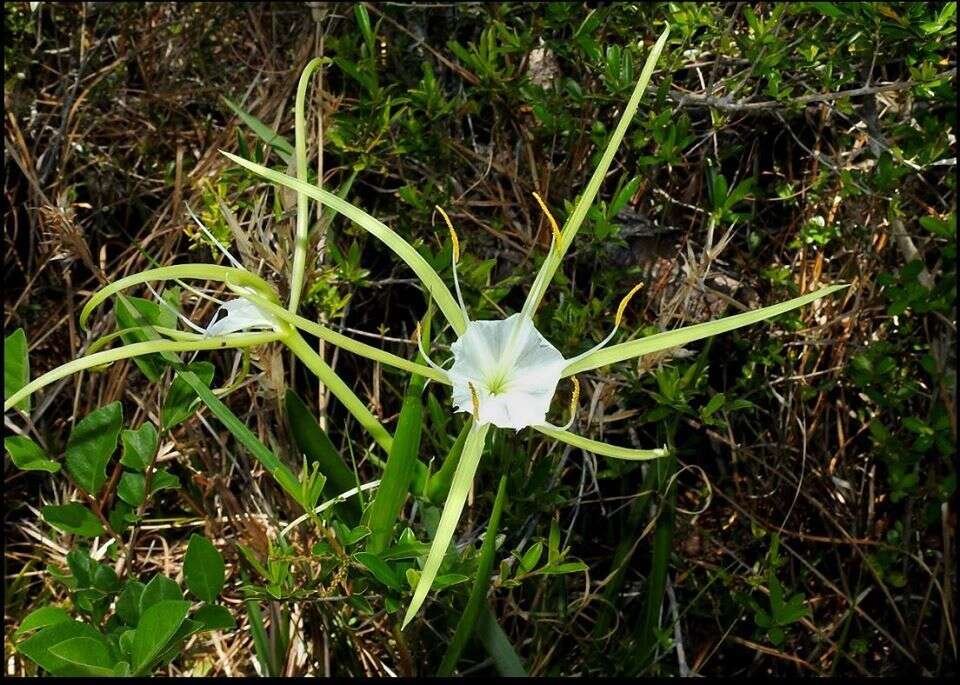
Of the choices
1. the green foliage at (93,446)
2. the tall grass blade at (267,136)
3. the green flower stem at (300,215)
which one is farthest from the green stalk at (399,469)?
the tall grass blade at (267,136)

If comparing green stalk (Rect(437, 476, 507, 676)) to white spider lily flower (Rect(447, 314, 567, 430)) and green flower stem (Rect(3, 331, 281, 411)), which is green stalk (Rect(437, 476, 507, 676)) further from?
green flower stem (Rect(3, 331, 281, 411))

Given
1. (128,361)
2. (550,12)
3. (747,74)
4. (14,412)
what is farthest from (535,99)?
(14,412)

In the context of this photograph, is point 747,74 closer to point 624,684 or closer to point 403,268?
point 403,268

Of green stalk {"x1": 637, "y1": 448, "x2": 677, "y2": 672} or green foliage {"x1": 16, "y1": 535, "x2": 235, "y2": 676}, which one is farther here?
green stalk {"x1": 637, "y1": 448, "x2": 677, "y2": 672}

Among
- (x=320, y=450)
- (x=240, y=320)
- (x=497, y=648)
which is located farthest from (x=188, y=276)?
(x=497, y=648)

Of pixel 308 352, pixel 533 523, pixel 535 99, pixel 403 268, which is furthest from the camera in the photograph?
pixel 403 268

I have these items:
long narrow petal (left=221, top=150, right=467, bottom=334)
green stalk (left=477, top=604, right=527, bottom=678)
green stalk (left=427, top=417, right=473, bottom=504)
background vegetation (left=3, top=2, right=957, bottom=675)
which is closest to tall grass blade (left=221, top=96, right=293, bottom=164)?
background vegetation (left=3, top=2, right=957, bottom=675)

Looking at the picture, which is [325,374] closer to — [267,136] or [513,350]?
[513,350]
